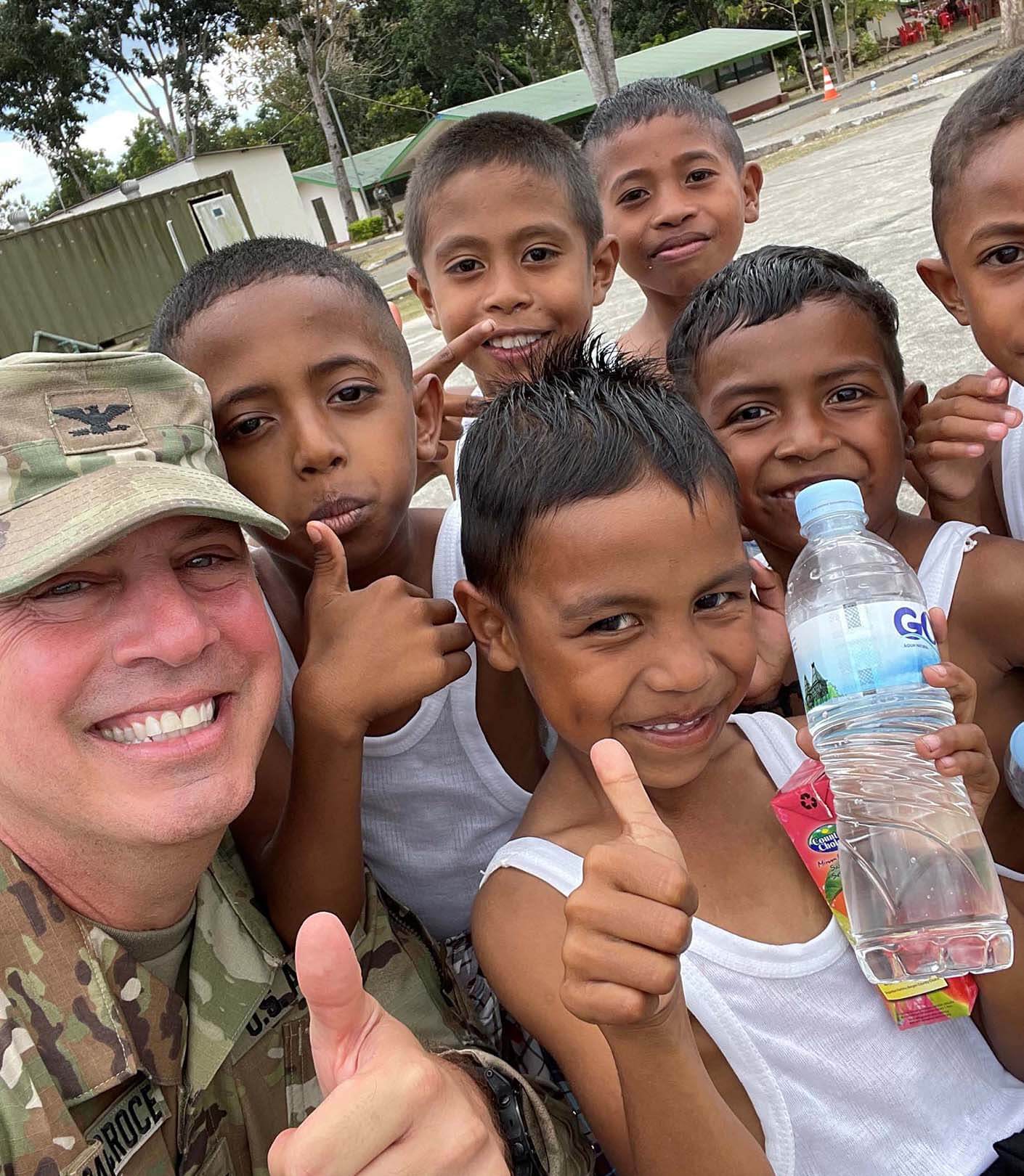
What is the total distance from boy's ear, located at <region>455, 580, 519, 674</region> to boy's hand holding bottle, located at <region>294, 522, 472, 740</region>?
71 mm

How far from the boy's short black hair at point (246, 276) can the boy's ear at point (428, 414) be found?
0.44 feet

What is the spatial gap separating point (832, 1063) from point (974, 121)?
2.11 metres

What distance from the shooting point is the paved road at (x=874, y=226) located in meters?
6.29

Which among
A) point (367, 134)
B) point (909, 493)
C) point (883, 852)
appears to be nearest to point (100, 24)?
point (367, 134)

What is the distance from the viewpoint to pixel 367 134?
5031cm

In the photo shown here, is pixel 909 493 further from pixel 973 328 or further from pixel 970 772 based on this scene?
pixel 970 772

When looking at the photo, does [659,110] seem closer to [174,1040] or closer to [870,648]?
[870,648]

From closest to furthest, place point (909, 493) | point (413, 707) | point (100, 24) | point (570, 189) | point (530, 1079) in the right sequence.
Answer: point (530, 1079), point (413, 707), point (570, 189), point (909, 493), point (100, 24)

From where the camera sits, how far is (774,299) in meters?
2.44

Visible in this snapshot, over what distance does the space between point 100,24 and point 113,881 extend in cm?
4190

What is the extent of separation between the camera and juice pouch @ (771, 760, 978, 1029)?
1.75 m

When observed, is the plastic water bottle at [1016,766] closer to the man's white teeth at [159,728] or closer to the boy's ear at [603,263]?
the man's white teeth at [159,728]

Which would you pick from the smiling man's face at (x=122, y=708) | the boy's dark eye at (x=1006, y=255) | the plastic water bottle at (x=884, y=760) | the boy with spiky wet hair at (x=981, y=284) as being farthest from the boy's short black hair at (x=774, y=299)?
the smiling man's face at (x=122, y=708)

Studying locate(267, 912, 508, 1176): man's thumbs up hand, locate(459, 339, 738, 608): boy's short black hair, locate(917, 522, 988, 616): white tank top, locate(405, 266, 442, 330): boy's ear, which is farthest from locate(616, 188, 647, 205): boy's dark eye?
locate(267, 912, 508, 1176): man's thumbs up hand
